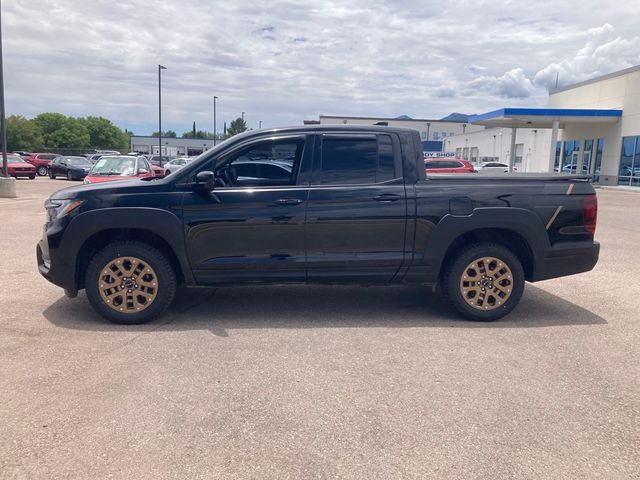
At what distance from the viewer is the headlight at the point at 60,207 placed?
17.2 feet

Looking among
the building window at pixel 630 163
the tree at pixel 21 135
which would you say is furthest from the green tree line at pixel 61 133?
the building window at pixel 630 163

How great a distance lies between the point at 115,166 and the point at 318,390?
12.6m

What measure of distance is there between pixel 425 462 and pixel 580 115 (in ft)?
117

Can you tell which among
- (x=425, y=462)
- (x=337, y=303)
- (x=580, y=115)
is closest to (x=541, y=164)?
(x=580, y=115)

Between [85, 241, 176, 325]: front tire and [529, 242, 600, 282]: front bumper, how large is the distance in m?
3.75

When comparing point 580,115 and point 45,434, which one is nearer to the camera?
point 45,434

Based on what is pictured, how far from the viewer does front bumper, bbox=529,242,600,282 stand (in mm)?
5641

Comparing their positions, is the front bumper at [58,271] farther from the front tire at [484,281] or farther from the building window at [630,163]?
the building window at [630,163]

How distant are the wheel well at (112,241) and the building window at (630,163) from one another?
3384cm

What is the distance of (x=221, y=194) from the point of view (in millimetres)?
5270

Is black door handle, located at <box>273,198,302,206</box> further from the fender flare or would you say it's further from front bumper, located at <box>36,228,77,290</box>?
front bumper, located at <box>36,228,77,290</box>

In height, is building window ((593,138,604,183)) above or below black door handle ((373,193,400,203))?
above

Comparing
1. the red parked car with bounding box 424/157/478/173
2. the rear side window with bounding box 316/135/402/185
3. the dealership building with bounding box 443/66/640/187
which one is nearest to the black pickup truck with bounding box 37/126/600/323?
the rear side window with bounding box 316/135/402/185

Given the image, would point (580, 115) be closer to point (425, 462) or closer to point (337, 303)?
point (337, 303)
